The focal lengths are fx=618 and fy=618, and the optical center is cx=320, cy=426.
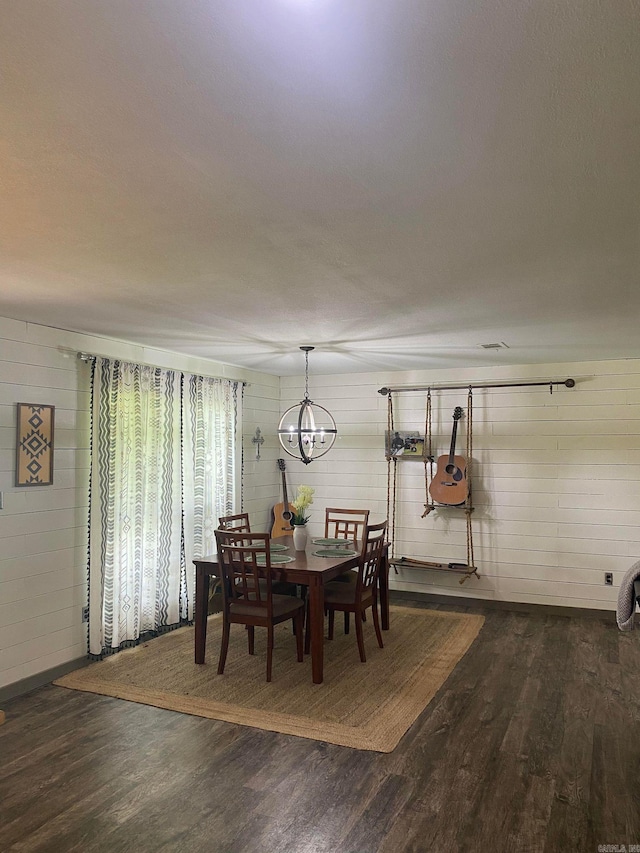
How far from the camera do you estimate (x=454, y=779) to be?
9.73ft

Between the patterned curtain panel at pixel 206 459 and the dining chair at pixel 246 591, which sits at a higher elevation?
the patterned curtain panel at pixel 206 459

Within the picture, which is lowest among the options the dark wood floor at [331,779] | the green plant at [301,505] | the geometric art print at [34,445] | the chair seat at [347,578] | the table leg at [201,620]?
the dark wood floor at [331,779]

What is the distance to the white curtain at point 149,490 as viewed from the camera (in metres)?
4.60

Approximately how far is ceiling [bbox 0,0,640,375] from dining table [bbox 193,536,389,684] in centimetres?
184

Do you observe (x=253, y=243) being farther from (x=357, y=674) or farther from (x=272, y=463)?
(x=272, y=463)

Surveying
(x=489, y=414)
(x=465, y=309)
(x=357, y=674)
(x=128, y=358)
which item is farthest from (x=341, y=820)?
(x=489, y=414)

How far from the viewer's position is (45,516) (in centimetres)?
422

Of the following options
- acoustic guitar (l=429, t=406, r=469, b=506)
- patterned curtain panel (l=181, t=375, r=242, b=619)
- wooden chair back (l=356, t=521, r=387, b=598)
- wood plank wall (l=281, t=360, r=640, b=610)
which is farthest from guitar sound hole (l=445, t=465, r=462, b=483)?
patterned curtain panel (l=181, t=375, r=242, b=619)

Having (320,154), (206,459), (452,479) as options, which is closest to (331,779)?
(320,154)

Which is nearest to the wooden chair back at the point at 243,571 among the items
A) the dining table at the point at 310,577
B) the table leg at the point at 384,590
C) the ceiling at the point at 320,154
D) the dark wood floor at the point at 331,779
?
the dining table at the point at 310,577

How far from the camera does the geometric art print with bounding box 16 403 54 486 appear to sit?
4045mm

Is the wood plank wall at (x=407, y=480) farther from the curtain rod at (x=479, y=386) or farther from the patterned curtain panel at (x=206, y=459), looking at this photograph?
the patterned curtain panel at (x=206, y=459)

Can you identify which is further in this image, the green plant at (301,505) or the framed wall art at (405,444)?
the framed wall art at (405,444)

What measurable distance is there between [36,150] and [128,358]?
326cm
